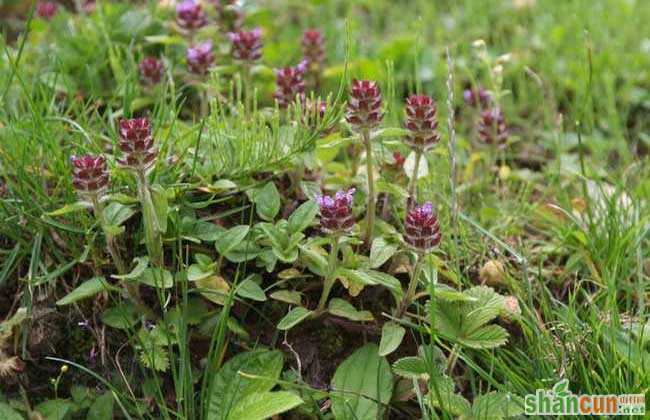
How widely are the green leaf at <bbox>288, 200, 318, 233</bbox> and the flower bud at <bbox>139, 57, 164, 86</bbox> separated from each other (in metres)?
0.90

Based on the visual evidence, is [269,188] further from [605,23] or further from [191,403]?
[605,23]

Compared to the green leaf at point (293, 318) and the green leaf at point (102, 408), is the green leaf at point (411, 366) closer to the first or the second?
the green leaf at point (293, 318)

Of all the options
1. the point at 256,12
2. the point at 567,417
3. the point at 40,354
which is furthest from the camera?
the point at 256,12

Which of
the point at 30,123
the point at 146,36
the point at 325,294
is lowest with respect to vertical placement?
the point at 325,294

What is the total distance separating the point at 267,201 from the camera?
6.85 ft

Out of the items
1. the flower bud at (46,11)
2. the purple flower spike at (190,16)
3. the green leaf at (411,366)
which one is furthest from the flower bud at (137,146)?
the flower bud at (46,11)

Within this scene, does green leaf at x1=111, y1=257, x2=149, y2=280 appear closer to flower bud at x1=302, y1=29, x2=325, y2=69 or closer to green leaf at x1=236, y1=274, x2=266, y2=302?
green leaf at x1=236, y1=274, x2=266, y2=302

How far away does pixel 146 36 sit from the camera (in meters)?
3.06

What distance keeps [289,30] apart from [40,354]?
210cm

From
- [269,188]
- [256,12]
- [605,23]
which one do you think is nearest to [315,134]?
[269,188]

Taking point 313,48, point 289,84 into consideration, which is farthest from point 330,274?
point 313,48

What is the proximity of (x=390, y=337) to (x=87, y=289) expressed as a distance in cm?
68

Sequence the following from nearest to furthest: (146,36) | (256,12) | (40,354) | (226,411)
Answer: (226,411), (40,354), (146,36), (256,12)

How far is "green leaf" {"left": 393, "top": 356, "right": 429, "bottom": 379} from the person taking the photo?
1.85 meters
